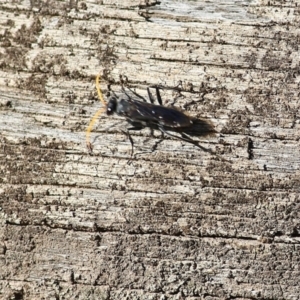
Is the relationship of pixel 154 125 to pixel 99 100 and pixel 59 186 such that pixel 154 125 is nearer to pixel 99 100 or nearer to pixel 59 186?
pixel 99 100

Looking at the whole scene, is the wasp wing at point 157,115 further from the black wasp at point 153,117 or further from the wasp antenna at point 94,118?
the wasp antenna at point 94,118

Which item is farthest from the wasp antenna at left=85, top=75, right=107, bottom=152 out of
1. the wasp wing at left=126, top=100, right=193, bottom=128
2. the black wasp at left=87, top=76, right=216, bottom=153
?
the wasp wing at left=126, top=100, right=193, bottom=128

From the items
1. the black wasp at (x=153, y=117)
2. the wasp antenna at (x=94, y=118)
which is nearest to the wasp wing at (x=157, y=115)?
the black wasp at (x=153, y=117)

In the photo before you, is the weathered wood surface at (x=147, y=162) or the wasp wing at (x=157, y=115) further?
the wasp wing at (x=157, y=115)

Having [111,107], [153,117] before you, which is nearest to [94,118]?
[111,107]

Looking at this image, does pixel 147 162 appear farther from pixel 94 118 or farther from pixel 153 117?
pixel 94 118

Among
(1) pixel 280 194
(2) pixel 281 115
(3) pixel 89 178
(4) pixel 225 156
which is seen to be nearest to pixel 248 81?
(2) pixel 281 115

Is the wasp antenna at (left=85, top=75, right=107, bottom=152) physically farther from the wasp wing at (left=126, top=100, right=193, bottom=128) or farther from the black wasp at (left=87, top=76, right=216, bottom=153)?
the wasp wing at (left=126, top=100, right=193, bottom=128)
